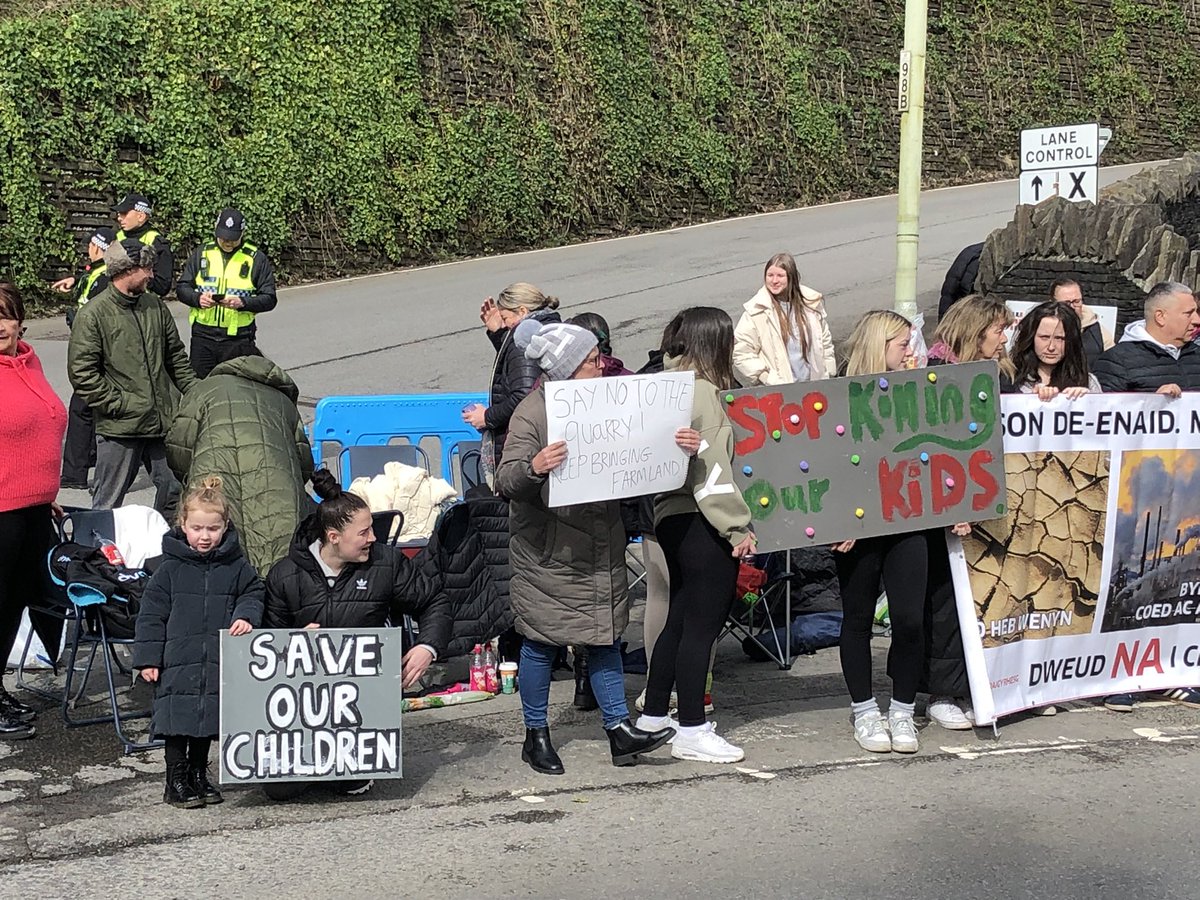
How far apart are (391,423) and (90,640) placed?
259cm

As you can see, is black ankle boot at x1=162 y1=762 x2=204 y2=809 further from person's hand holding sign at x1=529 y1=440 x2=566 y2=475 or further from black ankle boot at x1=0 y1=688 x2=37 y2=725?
person's hand holding sign at x1=529 y1=440 x2=566 y2=475

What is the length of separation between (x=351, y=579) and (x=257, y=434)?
3.88 feet

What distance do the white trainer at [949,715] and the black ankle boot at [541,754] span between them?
173 cm

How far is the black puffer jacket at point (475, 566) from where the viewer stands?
7.10m

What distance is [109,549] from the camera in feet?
22.5

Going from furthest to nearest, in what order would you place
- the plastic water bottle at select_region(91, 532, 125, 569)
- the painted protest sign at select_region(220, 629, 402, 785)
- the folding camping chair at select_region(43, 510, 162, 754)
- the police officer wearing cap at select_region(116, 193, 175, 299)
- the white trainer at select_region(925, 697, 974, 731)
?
the police officer wearing cap at select_region(116, 193, 175, 299)
the plastic water bottle at select_region(91, 532, 125, 569)
the white trainer at select_region(925, 697, 974, 731)
the folding camping chair at select_region(43, 510, 162, 754)
the painted protest sign at select_region(220, 629, 402, 785)

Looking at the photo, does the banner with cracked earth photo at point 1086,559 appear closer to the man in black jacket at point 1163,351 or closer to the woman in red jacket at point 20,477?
the man in black jacket at point 1163,351

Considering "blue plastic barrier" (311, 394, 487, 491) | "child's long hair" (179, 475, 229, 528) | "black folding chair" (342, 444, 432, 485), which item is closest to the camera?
"child's long hair" (179, 475, 229, 528)

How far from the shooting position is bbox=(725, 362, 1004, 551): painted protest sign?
20.0 ft

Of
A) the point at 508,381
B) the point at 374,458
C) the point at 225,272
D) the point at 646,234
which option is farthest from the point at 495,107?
the point at 508,381

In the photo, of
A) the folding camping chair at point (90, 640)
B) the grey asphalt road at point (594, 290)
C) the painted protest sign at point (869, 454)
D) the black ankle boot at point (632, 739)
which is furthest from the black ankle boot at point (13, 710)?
the grey asphalt road at point (594, 290)

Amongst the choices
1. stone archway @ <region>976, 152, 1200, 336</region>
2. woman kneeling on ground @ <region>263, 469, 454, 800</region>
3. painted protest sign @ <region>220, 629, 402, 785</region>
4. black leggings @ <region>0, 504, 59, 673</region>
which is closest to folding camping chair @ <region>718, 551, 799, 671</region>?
woman kneeling on ground @ <region>263, 469, 454, 800</region>

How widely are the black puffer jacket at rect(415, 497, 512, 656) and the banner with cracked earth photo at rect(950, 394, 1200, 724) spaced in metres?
2.17

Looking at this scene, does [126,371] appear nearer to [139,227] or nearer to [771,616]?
[139,227]
